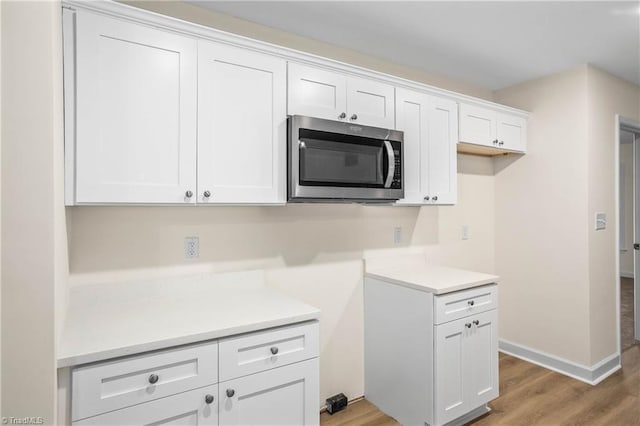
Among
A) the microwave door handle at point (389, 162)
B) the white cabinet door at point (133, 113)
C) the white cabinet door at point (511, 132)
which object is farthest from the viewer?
the white cabinet door at point (511, 132)

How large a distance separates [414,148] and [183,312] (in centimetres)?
166

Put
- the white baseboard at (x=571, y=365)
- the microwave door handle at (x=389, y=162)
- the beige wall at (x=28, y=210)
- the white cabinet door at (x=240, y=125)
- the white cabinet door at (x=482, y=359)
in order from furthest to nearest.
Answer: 1. the white baseboard at (x=571, y=365)
2. the white cabinet door at (x=482, y=359)
3. the microwave door handle at (x=389, y=162)
4. the white cabinet door at (x=240, y=125)
5. the beige wall at (x=28, y=210)

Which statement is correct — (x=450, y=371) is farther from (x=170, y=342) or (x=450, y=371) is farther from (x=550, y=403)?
(x=170, y=342)

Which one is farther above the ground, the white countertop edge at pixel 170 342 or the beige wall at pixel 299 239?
the beige wall at pixel 299 239

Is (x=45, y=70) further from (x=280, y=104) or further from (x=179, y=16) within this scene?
(x=179, y=16)

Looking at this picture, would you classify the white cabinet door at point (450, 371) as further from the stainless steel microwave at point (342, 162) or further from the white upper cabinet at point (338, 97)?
the white upper cabinet at point (338, 97)

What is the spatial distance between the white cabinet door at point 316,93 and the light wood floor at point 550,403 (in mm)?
1865

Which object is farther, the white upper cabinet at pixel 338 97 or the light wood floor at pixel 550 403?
the light wood floor at pixel 550 403

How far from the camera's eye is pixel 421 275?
2.50 meters

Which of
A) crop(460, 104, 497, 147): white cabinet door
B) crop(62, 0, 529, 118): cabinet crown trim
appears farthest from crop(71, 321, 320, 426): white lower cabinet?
crop(460, 104, 497, 147): white cabinet door

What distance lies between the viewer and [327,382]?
2473mm

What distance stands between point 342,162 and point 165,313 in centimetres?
114

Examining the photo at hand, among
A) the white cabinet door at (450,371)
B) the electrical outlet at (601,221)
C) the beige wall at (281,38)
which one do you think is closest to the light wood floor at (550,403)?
the white cabinet door at (450,371)

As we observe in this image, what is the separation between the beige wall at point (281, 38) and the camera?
2010mm
